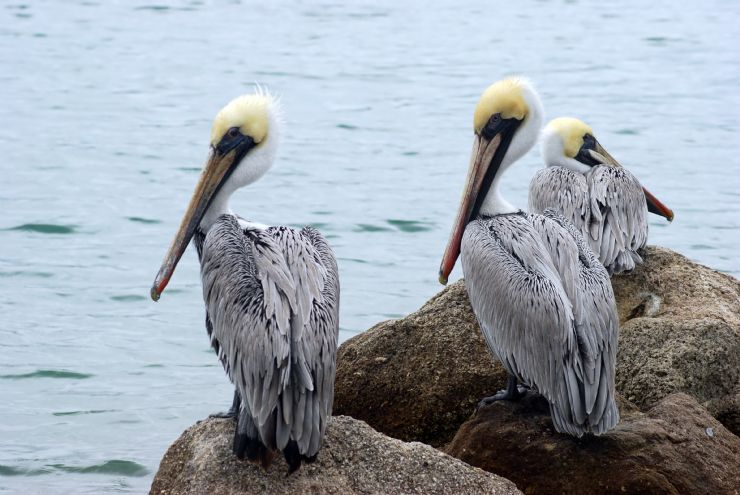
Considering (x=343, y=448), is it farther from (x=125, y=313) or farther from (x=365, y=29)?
(x=365, y=29)

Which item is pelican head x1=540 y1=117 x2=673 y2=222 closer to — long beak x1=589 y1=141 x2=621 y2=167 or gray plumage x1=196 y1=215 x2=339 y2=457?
long beak x1=589 y1=141 x2=621 y2=167

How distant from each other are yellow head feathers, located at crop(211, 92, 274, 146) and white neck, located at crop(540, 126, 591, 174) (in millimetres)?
2908

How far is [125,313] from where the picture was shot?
976 centimetres

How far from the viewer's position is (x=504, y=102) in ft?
21.0

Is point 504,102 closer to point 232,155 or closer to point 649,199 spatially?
point 232,155

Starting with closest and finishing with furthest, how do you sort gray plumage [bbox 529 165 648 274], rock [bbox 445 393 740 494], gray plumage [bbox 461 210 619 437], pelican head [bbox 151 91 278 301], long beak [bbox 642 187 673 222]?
1. rock [bbox 445 393 740 494]
2. gray plumage [bbox 461 210 619 437]
3. pelican head [bbox 151 91 278 301]
4. gray plumage [bbox 529 165 648 274]
5. long beak [bbox 642 187 673 222]

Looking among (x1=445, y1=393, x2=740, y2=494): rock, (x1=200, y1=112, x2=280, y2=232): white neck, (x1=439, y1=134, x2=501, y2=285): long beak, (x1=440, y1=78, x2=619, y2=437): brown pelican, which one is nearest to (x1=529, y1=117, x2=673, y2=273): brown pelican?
(x1=439, y1=134, x2=501, y2=285): long beak

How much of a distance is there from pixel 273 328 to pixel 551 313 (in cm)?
128

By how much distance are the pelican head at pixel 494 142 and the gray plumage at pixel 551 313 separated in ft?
1.61

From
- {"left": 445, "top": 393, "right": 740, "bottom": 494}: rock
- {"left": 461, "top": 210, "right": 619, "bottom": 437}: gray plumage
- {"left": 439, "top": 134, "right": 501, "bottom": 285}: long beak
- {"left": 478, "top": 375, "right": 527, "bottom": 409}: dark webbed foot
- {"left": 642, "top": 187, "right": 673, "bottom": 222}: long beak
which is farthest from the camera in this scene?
{"left": 642, "top": 187, "right": 673, "bottom": 222}: long beak

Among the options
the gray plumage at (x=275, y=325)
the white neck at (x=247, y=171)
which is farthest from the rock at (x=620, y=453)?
the white neck at (x=247, y=171)

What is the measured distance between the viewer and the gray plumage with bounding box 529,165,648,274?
22.8ft

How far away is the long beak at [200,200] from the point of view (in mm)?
5566

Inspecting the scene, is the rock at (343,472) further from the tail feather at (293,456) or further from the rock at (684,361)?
the rock at (684,361)
